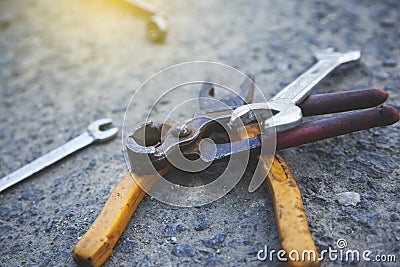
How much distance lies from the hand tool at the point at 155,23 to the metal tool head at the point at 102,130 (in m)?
0.65

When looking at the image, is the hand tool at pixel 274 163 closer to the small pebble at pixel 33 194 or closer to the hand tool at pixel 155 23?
the small pebble at pixel 33 194

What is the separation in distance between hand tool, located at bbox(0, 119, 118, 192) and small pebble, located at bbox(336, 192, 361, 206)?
2.93 ft

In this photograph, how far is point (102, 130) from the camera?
173 cm

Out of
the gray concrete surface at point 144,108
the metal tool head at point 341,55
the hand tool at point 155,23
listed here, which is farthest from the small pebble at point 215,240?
the hand tool at point 155,23

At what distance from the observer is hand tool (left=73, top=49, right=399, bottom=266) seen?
3.61 feet

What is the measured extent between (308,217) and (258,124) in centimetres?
33

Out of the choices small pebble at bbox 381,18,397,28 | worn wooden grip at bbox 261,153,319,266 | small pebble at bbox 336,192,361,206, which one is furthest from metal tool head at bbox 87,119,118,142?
small pebble at bbox 381,18,397,28

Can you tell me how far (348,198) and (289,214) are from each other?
11.4 inches

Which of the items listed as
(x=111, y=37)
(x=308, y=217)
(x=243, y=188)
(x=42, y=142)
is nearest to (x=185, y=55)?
(x=111, y=37)

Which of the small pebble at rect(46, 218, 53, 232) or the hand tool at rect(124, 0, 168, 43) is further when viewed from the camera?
the hand tool at rect(124, 0, 168, 43)

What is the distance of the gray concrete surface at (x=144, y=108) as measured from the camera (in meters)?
1.25

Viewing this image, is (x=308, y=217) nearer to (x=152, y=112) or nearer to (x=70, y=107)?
(x=152, y=112)
